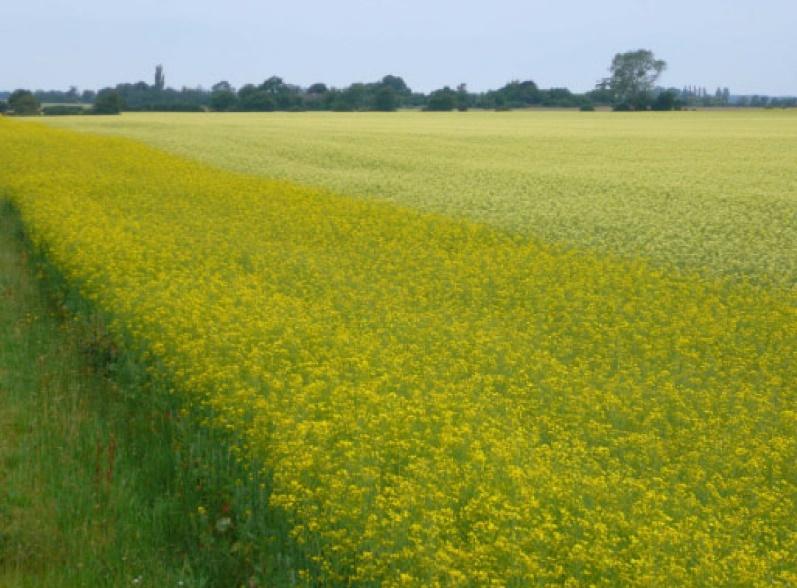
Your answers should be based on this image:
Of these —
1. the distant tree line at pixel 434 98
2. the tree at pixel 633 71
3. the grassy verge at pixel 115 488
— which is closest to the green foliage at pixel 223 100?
the distant tree line at pixel 434 98

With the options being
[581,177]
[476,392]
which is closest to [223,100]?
[581,177]

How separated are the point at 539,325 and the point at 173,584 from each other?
15.1ft

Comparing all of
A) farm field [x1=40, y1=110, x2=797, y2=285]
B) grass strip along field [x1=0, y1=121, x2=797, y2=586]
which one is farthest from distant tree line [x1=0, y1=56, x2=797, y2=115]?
grass strip along field [x1=0, y1=121, x2=797, y2=586]

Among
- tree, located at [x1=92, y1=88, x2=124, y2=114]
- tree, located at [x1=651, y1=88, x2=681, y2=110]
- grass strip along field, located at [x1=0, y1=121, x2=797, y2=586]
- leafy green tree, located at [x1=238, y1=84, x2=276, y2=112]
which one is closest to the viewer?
grass strip along field, located at [x1=0, y1=121, x2=797, y2=586]

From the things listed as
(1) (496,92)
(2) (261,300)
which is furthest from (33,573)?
(1) (496,92)

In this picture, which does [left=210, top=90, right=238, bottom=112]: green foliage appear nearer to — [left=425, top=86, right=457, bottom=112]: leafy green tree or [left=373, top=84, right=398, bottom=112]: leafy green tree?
[left=373, top=84, right=398, bottom=112]: leafy green tree

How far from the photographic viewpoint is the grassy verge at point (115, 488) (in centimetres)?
507

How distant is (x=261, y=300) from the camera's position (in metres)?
8.54

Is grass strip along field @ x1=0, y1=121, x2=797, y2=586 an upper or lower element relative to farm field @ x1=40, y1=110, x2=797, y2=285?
lower

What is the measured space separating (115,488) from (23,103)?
72774 mm

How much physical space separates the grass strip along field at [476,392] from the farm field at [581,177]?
1665 mm

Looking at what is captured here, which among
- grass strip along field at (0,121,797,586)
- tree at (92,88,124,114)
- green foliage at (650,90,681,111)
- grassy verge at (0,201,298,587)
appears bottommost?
grassy verge at (0,201,298,587)

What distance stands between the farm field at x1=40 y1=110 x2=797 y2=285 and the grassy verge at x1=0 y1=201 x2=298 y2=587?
6885mm

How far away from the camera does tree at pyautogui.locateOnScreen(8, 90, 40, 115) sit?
2825 inches
